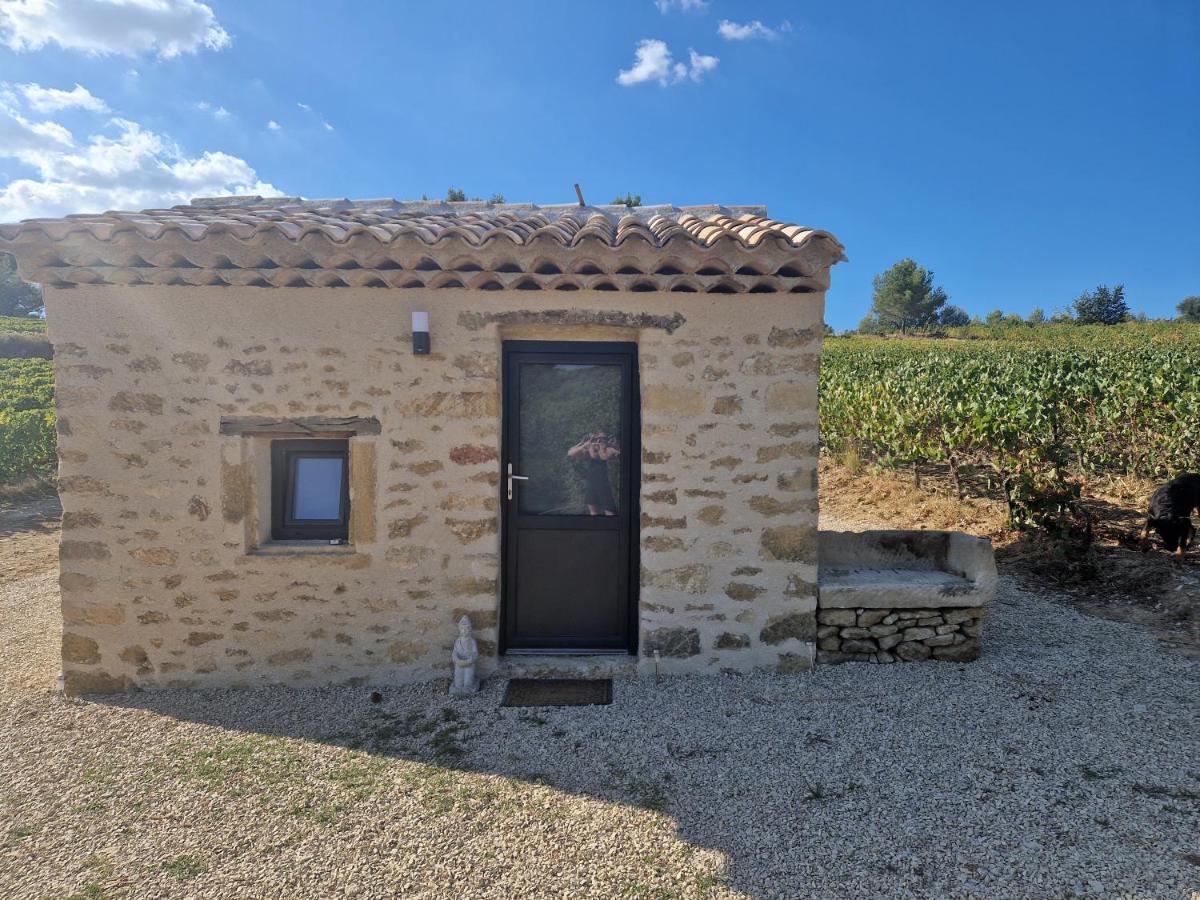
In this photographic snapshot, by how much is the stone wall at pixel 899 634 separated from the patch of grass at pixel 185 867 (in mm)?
3618

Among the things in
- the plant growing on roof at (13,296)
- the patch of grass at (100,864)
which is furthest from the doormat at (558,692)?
the plant growing on roof at (13,296)

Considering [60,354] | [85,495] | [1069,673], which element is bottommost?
[1069,673]

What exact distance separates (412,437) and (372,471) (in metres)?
0.33

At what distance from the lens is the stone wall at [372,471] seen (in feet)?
13.3

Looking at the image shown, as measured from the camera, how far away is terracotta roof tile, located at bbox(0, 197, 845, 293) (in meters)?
3.81

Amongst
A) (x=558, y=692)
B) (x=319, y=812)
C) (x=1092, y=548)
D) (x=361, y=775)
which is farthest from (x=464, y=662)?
(x=1092, y=548)

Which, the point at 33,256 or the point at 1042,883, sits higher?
the point at 33,256

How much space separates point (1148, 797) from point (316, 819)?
3859mm

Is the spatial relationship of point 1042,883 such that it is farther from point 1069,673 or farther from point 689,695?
point 1069,673

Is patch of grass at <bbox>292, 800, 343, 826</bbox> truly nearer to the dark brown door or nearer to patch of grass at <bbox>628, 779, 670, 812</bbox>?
patch of grass at <bbox>628, 779, 670, 812</bbox>

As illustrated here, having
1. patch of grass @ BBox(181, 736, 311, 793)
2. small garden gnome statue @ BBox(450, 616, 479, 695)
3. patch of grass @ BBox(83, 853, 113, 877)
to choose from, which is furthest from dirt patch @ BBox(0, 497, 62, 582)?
small garden gnome statue @ BBox(450, 616, 479, 695)

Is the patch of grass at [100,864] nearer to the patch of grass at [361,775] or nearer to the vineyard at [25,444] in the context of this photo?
the patch of grass at [361,775]

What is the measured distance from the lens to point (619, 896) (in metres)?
2.53

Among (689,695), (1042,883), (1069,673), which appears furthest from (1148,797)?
(689,695)
